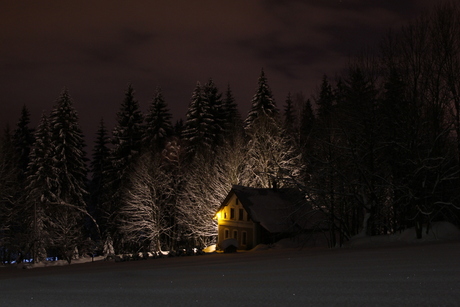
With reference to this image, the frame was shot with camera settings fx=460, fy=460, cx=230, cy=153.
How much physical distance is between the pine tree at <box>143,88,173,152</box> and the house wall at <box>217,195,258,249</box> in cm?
1324

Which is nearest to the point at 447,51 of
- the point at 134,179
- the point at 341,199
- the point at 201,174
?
the point at 341,199

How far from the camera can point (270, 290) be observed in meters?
7.61

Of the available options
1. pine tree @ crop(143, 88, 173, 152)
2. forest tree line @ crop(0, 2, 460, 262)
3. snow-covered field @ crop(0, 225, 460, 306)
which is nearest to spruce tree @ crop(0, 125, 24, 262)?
forest tree line @ crop(0, 2, 460, 262)

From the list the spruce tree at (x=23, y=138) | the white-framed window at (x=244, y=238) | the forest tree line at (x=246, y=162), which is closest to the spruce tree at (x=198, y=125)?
the forest tree line at (x=246, y=162)

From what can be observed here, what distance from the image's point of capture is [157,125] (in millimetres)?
56594

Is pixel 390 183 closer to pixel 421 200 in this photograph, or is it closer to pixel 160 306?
pixel 421 200

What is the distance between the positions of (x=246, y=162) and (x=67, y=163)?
1929cm

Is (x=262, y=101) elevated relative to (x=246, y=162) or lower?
elevated

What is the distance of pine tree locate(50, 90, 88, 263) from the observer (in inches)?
1777

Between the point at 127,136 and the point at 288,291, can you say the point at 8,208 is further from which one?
the point at 288,291

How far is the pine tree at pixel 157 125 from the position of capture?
55984mm

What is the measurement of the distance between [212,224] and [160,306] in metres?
41.5

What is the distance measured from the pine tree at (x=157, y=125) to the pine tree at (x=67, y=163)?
8.23 metres

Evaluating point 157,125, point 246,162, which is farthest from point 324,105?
point 157,125
